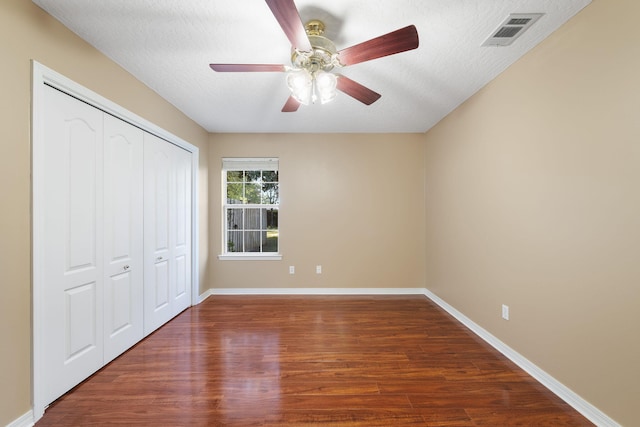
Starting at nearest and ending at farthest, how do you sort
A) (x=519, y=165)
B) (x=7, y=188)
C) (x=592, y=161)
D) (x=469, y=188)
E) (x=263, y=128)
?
(x=7, y=188)
(x=592, y=161)
(x=519, y=165)
(x=469, y=188)
(x=263, y=128)

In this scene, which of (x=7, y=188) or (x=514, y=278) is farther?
(x=514, y=278)

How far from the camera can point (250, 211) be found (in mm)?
4012

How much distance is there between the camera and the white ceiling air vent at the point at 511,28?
1.60 m

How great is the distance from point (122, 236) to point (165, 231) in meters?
0.63

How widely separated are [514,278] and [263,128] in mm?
3429

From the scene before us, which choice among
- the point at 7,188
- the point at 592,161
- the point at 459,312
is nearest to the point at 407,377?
the point at 459,312

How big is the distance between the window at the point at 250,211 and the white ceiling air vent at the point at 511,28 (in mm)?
2990

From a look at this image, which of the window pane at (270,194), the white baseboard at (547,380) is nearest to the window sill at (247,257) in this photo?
the window pane at (270,194)

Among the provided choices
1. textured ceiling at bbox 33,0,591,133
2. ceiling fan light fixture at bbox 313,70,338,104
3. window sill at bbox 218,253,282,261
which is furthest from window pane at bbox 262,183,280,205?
ceiling fan light fixture at bbox 313,70,338,104

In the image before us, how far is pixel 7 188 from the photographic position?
54.0 inches

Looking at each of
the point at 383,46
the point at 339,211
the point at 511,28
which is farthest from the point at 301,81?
the point at 339,211

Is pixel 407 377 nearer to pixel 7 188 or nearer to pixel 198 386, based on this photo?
pixel 198 386

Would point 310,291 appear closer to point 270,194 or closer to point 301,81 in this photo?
point 270,194

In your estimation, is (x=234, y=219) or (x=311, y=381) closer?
(x=311, y=381)
